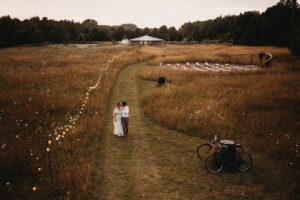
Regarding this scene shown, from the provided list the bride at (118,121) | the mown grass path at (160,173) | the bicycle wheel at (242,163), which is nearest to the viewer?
the mown grass path at (160,173)

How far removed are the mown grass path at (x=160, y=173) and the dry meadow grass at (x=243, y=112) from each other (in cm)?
121

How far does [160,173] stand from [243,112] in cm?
698

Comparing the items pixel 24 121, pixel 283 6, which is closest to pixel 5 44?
pixel 24 121

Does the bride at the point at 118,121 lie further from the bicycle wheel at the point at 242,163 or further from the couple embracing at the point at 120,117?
the bicycle wheel at the point at 242,163

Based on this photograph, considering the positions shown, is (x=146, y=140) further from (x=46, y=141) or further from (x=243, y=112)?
(x=243, y=112)

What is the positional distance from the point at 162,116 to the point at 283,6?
64.5 metres

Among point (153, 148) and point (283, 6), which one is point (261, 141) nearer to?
point (153, 148)

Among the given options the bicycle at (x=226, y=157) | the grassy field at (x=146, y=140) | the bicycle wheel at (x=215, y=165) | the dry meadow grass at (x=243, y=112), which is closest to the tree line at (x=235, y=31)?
the dry meadow grass at (x=243, y=112)

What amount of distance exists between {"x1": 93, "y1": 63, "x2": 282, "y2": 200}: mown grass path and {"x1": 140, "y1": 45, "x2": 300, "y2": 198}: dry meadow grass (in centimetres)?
121

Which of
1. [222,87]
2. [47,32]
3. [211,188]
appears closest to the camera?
[211,188]

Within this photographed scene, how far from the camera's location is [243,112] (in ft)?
37.2

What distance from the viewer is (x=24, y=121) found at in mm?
9422

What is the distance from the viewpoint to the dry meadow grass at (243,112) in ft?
28.1

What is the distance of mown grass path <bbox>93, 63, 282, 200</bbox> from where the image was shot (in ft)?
19.9
